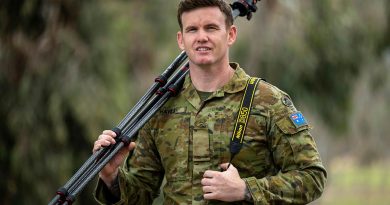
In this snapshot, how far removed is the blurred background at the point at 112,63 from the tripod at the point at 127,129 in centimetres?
648

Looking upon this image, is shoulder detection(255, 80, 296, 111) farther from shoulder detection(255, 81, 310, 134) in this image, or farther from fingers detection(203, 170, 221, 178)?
fingers detection(203, 170, 221, 178)

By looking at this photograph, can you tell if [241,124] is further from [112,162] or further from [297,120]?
[112,162]

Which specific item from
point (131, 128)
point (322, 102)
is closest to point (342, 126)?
point (322, 102)

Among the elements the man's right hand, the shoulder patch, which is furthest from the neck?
the man's right hand

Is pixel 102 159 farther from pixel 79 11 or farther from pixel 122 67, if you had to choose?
pixel 122 67

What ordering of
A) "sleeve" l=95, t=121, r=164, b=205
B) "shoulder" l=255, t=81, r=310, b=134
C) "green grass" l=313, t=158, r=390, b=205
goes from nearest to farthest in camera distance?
"shoulder" l=255, t=81, r=310, b=134 → "sleeve" l=95, t=121, r=164, b=205 → "green grass" l=313, t=158, r=390, b=205

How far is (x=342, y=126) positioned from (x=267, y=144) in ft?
37.7

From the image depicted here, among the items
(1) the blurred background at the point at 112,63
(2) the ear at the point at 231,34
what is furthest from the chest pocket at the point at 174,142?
(1) the blurred background at the point at 112,63

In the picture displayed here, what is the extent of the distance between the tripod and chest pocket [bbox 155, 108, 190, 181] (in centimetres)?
7

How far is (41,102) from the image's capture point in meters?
10.8

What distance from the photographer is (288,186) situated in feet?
11.9

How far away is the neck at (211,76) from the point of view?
383 cm

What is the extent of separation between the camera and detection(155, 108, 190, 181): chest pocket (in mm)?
3818

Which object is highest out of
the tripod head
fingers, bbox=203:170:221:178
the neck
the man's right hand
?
the tripod head
